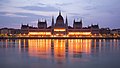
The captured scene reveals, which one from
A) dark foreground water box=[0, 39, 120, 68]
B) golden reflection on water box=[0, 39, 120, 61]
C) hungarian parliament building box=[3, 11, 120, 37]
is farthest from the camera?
hungarian parliament building box=[3, 11, 120, 37]

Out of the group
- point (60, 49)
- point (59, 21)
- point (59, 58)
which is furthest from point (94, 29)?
point (59, 58)

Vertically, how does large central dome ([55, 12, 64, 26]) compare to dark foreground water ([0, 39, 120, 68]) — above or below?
above

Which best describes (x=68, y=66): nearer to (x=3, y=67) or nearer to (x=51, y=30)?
(x=3, y=67)

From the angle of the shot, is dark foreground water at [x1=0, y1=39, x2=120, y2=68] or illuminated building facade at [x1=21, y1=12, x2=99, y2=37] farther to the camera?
illuminated building facade at [x1=21, y1=12, x2=99, y2=37]

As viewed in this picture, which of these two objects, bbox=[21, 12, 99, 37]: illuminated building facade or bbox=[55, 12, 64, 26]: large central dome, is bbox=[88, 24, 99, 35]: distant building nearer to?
bbox=[21, 12, 99, 37]: illuminated building facade

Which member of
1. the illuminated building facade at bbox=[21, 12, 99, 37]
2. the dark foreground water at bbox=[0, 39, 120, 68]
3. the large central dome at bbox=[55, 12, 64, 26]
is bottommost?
the dark foreground water at bbox=[0, 39, 120, 68]

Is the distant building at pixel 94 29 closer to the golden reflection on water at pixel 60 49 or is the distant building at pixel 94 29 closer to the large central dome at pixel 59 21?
the large central dome at pixel 59 21

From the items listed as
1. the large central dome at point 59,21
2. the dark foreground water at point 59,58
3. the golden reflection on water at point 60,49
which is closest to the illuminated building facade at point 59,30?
the large central dome at point 59,21

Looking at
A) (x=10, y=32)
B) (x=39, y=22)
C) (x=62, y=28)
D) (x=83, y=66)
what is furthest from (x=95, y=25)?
(x=83, y=66)

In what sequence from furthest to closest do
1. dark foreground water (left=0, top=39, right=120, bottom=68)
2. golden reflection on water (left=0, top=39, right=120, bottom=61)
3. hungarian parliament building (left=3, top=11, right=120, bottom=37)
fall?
1. hungarian parliament building (left=3, top=11, right=120, bottom=37)
2. golden reflection on water (left=0, top=39, right=120, bottom=61)
3. dark foreground water (left=0, top=39, right=120, bottom=68)

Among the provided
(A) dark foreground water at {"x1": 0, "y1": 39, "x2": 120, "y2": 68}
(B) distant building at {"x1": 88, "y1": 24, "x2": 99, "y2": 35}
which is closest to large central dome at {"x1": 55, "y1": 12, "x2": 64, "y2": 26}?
(B) distant building at {"x1": 88, "y1": 24, "x2": 99, "y2": 35}

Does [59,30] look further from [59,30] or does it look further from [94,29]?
[94,29]

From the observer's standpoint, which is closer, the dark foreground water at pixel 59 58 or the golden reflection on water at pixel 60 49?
the dark foreground water at pixel 59 58

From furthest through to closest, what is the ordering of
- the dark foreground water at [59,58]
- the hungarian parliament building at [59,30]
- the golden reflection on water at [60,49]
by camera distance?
the hungarian parliament building at [59,30], the golden reflection on water at [60,49], the dark foreground water at [59,58]
